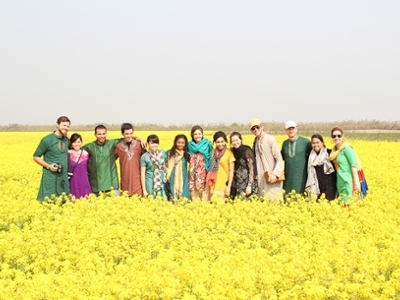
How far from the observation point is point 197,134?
1038 cm

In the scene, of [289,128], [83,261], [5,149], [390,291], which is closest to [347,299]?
[390,291]

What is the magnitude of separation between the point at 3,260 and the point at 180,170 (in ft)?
13.5

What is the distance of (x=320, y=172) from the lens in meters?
10.3

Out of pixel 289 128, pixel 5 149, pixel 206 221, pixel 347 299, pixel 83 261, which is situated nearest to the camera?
pixel 347 299

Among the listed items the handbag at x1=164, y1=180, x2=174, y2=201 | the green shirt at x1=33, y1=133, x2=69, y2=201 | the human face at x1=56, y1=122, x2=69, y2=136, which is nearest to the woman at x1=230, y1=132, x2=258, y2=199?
the handbag at x1=164, y1=180, x2=174, y2=201

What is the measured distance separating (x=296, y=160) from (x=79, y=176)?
13.1 feet

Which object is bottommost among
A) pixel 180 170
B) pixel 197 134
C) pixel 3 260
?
pixel 3 260

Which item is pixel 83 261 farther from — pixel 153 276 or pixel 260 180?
pixel 260 180

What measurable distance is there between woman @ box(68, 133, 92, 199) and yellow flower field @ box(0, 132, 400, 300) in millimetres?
631

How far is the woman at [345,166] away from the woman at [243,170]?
4.70 feet

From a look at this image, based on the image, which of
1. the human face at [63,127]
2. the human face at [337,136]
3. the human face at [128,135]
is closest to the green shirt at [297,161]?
the human face at [337,136]

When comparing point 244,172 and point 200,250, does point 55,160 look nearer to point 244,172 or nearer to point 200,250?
point 244,172

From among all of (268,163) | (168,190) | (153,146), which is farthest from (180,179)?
(268,163)

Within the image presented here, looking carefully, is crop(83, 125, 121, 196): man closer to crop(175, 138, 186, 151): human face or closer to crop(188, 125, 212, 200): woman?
crop(175, 138, 186, 151): human face
